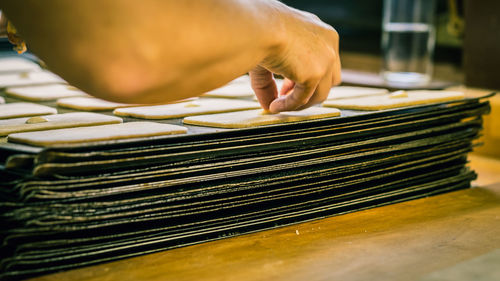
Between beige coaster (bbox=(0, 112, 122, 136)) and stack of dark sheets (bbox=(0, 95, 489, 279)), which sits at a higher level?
beige coaster (bbox=(0, 112, 122, 136))

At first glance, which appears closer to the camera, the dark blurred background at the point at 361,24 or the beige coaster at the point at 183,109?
the beige coaster at the point at 183,109

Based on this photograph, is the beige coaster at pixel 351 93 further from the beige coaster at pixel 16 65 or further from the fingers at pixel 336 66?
the beige coaster at pixel 16 65

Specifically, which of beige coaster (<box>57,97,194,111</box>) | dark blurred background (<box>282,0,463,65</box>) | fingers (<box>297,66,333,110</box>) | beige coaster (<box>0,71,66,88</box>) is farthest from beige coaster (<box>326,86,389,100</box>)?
dark blurred background (<box>282,0,463,65</box>)

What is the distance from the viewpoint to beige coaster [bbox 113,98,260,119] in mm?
939

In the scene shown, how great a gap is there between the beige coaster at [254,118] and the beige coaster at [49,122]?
143 mm

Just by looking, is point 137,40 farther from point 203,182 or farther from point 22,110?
point 22,110

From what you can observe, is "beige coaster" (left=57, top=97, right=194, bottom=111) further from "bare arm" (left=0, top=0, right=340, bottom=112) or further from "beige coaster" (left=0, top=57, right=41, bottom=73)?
"beige coaster" (left=0, top=57, right=41, bottom=73)

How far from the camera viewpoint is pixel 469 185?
1.05 meters

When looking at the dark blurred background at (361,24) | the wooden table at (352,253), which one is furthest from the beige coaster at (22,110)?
the dark blurred background at (361,24)

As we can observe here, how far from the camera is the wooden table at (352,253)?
64 cm

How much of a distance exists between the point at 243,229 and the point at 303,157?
143mm

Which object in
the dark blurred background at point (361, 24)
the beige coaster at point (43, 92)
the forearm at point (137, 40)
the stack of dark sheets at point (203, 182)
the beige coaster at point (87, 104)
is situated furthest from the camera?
the dark blurred background at point (361, 24)

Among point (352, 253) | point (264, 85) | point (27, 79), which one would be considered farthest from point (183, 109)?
point (27, 79)

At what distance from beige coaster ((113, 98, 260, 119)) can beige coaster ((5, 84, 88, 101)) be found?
30 centimetres
